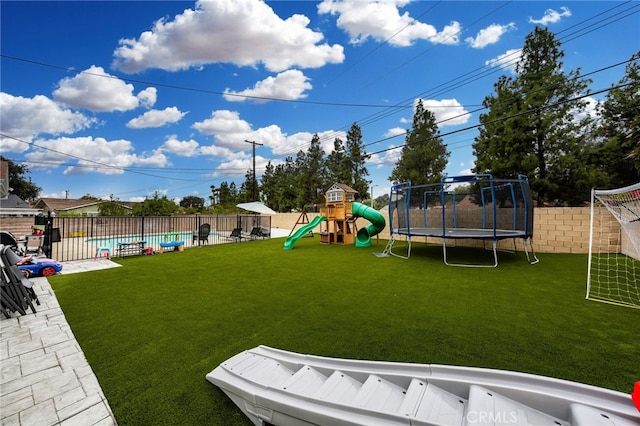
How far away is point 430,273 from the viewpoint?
5.77 meters

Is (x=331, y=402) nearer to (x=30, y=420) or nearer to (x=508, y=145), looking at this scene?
(x=30, y=420)

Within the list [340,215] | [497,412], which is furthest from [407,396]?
[340,215]

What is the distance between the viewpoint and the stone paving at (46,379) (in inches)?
69.2

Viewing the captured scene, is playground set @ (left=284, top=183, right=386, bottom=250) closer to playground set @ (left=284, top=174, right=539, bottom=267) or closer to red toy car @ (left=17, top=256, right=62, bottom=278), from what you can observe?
playground set @ (left=284, top=174, right=539, bottom=267)

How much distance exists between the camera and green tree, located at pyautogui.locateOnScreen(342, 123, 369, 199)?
26719 millimetres

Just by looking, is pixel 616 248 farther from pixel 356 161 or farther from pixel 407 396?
pixel 356 161

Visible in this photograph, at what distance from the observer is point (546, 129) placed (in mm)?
12008

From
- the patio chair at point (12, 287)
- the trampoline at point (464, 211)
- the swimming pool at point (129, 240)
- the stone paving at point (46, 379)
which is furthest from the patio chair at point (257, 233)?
the stone paving at point (46, 379)

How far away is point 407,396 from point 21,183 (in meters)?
40.4

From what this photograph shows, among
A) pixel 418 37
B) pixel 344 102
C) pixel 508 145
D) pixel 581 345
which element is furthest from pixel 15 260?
pixel 508 145

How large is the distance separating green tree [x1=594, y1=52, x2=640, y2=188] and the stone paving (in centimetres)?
1696

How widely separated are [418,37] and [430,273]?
934 centimetres

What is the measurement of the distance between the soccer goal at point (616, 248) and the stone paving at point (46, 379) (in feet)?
19.3

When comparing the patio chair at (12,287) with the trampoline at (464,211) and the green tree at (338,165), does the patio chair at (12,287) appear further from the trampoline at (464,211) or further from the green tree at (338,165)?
the green tree at (338,165)
